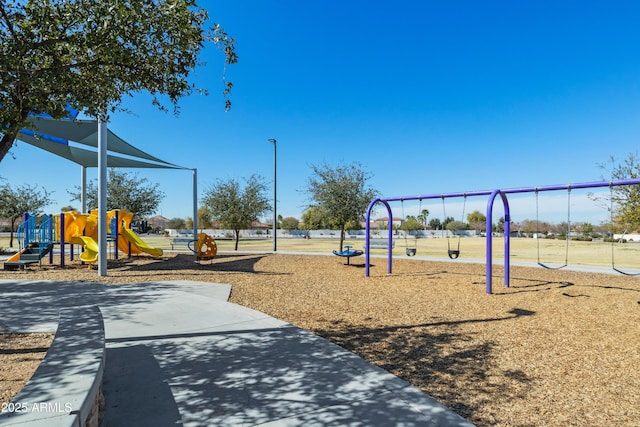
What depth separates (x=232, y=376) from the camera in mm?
3885

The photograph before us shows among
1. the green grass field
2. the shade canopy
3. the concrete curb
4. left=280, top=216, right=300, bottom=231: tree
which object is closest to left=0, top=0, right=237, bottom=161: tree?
the concrete curb

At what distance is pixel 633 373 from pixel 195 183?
1764 cm

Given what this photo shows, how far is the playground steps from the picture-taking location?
1247 centimetres

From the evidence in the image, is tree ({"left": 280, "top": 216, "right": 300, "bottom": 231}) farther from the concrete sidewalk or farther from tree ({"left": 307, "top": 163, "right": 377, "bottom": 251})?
the concrete sidewalk

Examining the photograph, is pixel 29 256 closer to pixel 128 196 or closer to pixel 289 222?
pixel 128 196

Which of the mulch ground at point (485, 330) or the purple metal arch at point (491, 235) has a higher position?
the purple metal arch at point (491, 235)

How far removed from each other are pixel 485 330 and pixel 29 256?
47.8 feet

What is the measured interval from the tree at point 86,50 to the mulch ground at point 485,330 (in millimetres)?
2975

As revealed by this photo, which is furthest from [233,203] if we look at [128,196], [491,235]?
[491,235]

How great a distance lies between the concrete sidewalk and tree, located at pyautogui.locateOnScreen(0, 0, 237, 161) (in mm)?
2797

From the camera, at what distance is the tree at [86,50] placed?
3793mm

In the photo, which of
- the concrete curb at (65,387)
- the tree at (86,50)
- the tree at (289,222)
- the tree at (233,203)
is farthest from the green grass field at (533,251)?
the tree at (289,222)

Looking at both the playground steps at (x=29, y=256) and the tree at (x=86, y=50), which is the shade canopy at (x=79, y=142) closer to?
the playground steps at (x=29, y=256)

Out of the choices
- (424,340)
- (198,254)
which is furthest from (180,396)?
(198,254)
